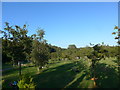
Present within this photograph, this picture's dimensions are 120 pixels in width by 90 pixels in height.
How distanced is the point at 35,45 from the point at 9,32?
766 cm

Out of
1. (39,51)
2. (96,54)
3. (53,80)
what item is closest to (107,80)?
(96,54)

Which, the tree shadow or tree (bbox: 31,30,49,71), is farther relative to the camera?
tree (bbox: 31,30,49,71)

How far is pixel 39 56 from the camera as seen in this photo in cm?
2470

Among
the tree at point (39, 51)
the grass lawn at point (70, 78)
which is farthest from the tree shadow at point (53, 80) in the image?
the tree at point (39, 51)

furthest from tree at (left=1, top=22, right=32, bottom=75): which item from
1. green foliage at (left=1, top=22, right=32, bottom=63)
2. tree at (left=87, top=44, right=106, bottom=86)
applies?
tree at (left=87, top=44, right=106, bottom=86)

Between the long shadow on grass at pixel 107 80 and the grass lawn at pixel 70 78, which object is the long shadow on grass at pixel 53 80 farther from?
the long shadow on grass at pixel 107 80

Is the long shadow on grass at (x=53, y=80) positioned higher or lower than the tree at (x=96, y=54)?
lower

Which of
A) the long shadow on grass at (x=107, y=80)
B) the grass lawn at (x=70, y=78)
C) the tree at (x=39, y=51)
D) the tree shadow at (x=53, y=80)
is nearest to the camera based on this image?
the long shadow on grass at (x=107, y=80)

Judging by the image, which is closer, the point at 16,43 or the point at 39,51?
the point at 16,43

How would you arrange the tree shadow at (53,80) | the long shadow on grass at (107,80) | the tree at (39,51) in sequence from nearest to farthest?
the long shadow on grass at (107,80)
the tree shadow at (53,80)
the tree at (39,51)

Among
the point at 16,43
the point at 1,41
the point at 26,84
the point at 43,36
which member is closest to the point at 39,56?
the point at 43,36

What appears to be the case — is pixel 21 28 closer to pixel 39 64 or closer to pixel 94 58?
pixel 39 64

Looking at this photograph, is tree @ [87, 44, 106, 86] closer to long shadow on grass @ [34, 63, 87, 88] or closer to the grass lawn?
the grass lawn

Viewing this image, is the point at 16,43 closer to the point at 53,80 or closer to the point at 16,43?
the point at 16,43
